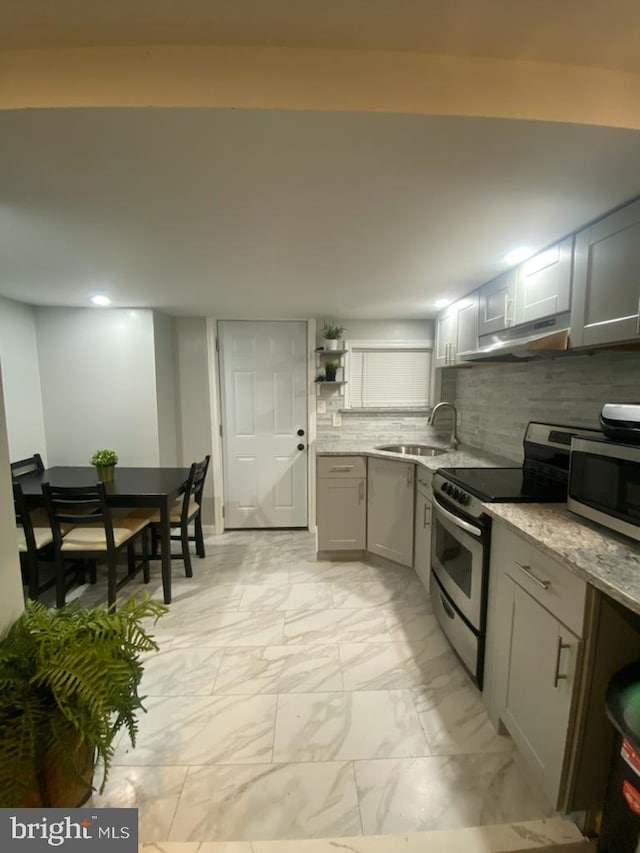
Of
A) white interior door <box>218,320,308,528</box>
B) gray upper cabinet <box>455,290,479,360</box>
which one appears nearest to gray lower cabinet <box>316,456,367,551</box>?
white interior door <box>218,320,308,528</box>

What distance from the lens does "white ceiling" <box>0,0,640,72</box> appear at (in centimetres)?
73

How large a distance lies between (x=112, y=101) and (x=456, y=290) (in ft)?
6.85

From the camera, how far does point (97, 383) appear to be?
2.98m

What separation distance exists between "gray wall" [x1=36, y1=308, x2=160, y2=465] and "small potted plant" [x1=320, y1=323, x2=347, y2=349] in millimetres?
1454

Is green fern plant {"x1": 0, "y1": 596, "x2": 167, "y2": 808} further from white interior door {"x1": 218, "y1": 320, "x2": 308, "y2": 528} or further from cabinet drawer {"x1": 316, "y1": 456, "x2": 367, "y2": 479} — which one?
white interior door {"x1": 218, "y1": 320, "x2": 308, "y2": 528}

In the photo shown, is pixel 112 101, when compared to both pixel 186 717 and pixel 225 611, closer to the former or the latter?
A: pixel 186 717

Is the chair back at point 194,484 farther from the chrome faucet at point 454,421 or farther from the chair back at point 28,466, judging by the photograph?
the chrome faucet at point 454,421

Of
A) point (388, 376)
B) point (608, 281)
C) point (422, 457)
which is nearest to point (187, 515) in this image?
point (422, 457)

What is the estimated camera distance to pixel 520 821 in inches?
45.4

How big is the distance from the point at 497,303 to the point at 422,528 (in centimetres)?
149

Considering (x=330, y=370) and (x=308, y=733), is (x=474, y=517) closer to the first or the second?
(x=308, y=733)

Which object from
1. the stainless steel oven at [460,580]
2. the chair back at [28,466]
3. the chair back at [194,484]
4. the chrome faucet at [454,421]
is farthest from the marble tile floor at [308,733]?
the chrome faucet at [454,421]

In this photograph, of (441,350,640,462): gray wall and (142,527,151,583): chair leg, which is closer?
(441,350,640,462): gray wall

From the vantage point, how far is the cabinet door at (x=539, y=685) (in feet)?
3.50
